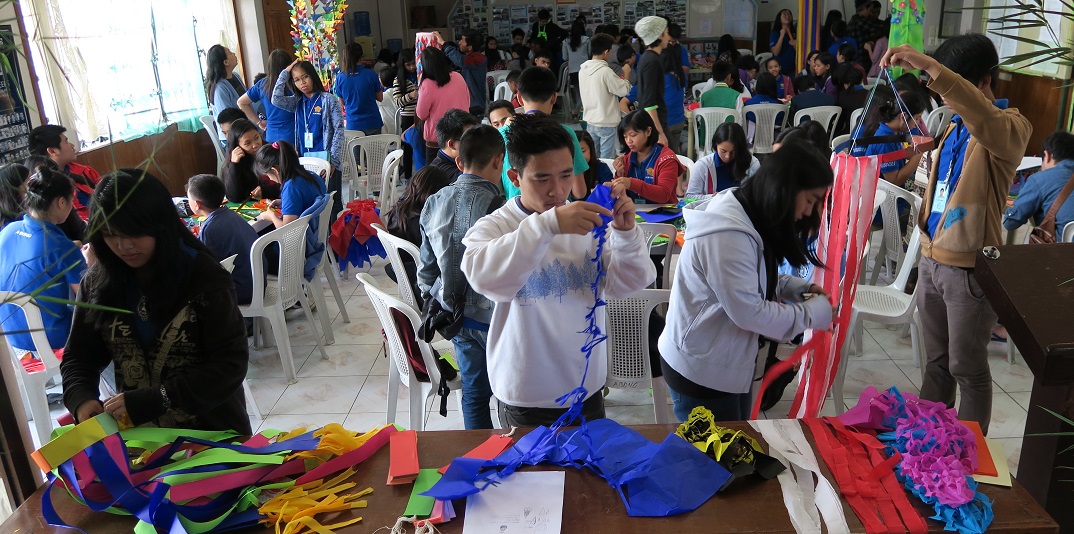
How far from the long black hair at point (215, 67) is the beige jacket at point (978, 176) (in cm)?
597

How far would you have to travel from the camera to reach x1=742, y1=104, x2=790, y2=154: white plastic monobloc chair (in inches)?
273

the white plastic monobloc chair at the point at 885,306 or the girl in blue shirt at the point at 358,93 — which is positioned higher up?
the girl in blue shirt at the point at 358,93

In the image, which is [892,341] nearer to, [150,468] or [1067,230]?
[1067,230]

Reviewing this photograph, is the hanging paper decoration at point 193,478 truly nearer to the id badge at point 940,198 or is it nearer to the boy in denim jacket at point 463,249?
the boy in denim jacket at point 463,249

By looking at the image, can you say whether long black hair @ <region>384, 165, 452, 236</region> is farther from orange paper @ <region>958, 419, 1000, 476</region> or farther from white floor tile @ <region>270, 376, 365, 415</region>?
orange paper @ <region>958, 419, 1000, 476</region>

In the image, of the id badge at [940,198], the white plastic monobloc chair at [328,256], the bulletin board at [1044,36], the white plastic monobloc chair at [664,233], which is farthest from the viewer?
the bulletin board at [1044,36]

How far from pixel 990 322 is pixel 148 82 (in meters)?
6.87

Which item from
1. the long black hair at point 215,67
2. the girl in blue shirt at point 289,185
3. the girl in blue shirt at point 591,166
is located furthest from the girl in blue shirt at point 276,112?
the girl in blue shirt at point 591,166

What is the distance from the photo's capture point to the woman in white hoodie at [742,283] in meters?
1.87

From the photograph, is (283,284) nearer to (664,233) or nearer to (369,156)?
(664,233)

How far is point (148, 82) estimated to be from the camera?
6895mm

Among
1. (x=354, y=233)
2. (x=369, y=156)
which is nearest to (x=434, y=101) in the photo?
(x=369, y=156)

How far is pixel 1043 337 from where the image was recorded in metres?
1.44

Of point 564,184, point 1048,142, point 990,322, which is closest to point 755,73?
point 1048,142
